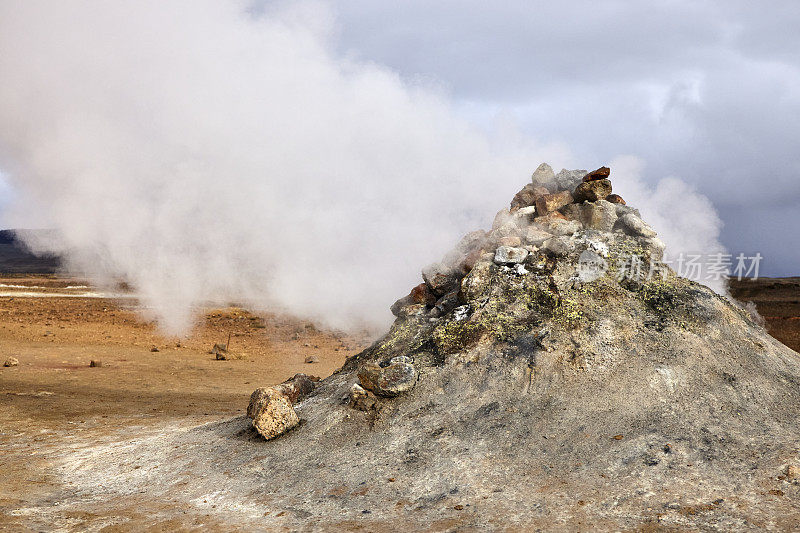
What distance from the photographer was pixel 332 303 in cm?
2000

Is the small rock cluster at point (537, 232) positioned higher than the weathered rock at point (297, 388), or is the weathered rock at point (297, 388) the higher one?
the small rock cluster at point (537, 232)

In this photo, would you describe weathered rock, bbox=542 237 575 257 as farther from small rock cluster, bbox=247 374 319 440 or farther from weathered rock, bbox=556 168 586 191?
small rock cluster, bbox=247 374 319 440

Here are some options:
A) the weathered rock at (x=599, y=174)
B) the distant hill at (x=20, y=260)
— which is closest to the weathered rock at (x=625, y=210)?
the weathered rock at (x=599, y=174)

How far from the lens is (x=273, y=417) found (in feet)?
19.8

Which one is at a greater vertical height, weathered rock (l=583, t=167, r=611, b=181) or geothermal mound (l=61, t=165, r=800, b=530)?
weathered rock (l=583, t=167, r=611, b=181)

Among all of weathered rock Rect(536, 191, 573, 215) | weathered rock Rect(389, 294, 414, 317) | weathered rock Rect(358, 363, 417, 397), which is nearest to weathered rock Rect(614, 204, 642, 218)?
weathered rock Rect(536, 191, 573, 215)

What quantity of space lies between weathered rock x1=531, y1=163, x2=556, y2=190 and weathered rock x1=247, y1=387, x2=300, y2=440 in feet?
15.1

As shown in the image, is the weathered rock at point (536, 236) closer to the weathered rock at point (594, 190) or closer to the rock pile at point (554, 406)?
the rock pile at point (554, 406)


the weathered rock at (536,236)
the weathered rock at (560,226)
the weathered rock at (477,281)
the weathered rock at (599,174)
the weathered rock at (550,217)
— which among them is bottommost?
the weathered rock at (477,281)

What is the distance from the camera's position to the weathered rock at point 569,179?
7.96 m

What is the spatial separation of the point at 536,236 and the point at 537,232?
0.27 feet

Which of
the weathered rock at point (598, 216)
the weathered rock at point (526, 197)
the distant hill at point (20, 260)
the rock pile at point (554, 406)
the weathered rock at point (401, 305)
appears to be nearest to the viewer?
the rock pile at point (554, 406)

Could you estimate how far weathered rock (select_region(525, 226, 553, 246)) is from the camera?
7.03 metres

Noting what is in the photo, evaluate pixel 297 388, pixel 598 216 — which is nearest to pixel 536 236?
pixel 598 216
